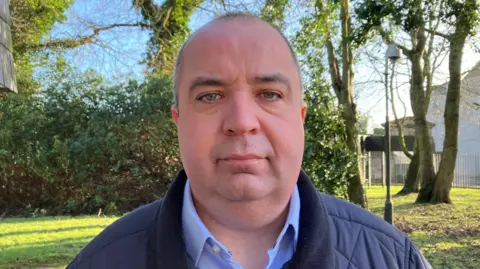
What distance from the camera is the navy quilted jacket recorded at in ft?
4.34

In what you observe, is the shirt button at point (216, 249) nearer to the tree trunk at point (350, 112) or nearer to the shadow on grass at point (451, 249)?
the shadow on grass at point (451, 249)

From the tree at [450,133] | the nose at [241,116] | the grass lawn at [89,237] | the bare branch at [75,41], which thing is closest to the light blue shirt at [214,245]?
the nose at [241,116]

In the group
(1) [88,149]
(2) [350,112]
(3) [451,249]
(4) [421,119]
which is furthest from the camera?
(4) [421,119]

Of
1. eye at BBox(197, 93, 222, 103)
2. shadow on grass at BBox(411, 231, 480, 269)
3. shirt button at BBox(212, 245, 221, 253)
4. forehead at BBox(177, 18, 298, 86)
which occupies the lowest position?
shadow on grass at BBox(411, 231, 480, 269)

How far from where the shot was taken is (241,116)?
1.24 m

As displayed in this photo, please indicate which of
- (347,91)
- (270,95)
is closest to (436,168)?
(347,91)

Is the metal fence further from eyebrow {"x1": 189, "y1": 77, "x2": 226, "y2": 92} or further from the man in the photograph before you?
eyebrow {"x1": 189, "y1": 77, "x2": 226, "y2": 92}

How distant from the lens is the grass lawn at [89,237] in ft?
21.6

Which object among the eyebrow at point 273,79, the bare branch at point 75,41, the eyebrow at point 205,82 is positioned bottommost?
the eyebrow at point 205,82

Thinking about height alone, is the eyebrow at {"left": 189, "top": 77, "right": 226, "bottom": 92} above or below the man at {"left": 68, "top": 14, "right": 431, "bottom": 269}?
above

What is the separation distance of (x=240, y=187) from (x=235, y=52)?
38 cm

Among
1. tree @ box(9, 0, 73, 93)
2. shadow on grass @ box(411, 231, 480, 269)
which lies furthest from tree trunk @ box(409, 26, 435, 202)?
tree @ box(9, 0, 73, 93)

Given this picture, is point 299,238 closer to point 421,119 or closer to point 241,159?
point 241,159

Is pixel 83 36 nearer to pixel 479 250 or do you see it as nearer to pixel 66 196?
pixel 66 196
